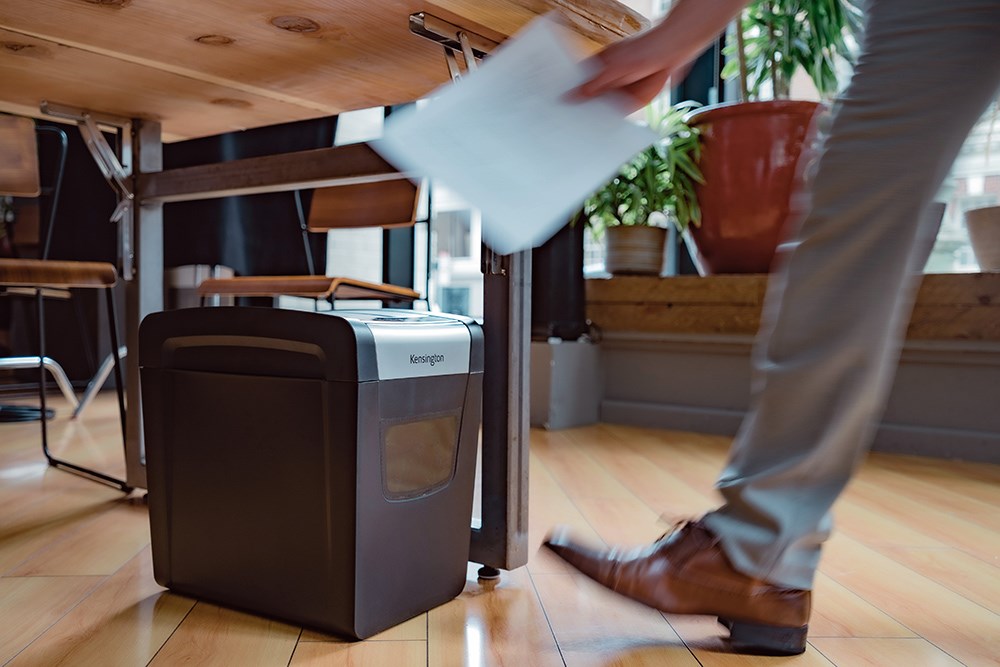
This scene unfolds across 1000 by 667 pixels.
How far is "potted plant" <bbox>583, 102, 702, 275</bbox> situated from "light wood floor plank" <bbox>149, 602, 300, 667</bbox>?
6.55 feet

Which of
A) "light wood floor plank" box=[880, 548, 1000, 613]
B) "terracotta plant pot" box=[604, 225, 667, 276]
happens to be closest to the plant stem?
"terracotta plant pot" box=[604, 225, 667, 276]

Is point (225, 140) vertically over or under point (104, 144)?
over

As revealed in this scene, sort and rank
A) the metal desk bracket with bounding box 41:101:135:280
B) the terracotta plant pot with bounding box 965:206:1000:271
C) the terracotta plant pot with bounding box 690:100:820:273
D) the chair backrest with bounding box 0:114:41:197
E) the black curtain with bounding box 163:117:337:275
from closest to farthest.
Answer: the metal desk bracket with bounding box 41:101:135:280
the chair backrest with bounding box 0:114:41:197
the terracotta plant pot with bounding box 965:206:1000:271
the terracotta plant pot with bounding box 690:100:820:273
the black curtain with bounding box 163:117:337:275

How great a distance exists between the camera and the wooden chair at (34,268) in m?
1.61

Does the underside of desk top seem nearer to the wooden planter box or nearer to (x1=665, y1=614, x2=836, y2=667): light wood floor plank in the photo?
(x1=665, y1=614, x2=836, y2=667): light wood floor plank

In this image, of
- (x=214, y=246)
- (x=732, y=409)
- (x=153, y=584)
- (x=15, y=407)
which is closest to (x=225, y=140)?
(x=214, y=246)

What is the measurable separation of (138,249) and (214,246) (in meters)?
1.80

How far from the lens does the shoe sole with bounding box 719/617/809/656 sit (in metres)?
0.84

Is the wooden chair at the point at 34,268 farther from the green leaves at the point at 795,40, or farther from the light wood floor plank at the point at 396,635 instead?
the green leaves at the point at 795,40

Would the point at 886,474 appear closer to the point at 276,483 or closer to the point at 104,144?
the point at 276,483

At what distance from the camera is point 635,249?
273 centimetres

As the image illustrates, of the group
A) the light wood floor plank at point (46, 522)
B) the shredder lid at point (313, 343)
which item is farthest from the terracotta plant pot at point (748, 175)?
the light wood floor plank at point (46, 522)

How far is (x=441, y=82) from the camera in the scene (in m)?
1.30

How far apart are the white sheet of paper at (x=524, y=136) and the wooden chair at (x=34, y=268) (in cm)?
111
